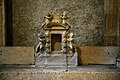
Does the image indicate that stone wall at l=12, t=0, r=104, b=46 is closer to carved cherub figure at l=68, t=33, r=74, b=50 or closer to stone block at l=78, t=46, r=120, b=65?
stone block at l=78, t=46, r=120, b=65

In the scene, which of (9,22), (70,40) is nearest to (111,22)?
(70,40)

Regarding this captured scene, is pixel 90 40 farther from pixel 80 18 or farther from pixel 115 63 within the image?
pixel 115 63

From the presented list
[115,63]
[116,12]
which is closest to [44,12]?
[116,12]

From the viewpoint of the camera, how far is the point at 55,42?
5.77 metres

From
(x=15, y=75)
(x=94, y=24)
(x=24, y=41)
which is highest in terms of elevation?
(x=94, y=24)

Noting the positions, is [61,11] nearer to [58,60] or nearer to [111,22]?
[111,22]

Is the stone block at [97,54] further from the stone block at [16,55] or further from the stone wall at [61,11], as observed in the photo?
the stone block at [16,55]

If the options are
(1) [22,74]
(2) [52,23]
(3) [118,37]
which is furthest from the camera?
(3) [118,37]

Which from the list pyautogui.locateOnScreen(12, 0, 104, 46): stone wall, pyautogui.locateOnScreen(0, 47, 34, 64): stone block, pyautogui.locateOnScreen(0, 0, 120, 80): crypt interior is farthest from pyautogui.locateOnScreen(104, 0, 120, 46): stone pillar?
pyautogui.locateOnScreen(0, 47, 34, 64): stone block

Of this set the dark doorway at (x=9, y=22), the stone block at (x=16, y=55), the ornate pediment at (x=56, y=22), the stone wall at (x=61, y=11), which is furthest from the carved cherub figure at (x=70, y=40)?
the dark doorway at (x=9, y=22)

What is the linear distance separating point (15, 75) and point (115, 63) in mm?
2516

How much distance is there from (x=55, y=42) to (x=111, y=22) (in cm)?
172

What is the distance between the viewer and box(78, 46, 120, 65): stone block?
18.9ft

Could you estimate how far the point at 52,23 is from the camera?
5473mm
